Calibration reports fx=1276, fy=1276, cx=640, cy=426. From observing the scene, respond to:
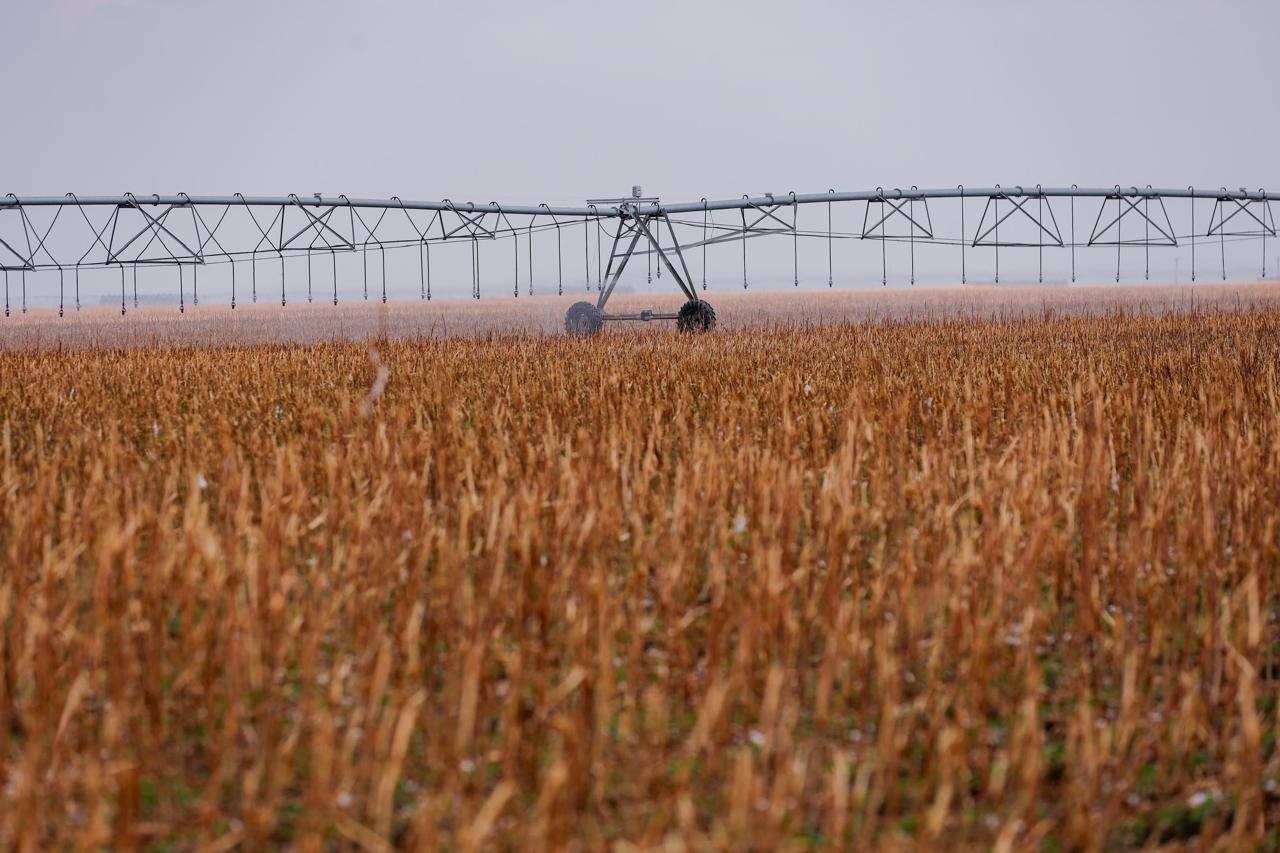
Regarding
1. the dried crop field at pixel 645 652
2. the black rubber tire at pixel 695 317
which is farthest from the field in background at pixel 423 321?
the dried crop field at pixel 645 652

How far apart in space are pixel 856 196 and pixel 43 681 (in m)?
29.4

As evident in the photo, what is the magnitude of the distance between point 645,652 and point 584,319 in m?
25.0

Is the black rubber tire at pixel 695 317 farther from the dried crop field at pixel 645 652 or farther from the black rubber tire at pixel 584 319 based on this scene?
the dried crop field at pixel 645 652

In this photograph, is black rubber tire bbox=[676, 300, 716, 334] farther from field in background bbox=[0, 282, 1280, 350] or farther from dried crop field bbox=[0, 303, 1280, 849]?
dried crop field bbox=[0, 303, 1280, 849]

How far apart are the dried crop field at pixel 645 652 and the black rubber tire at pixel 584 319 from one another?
67.5ft

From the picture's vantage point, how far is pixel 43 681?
362 centimetres

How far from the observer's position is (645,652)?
15.7 ft

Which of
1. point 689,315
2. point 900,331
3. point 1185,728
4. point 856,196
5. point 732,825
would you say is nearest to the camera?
point 732,825

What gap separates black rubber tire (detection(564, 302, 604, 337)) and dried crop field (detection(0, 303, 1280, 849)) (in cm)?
2056

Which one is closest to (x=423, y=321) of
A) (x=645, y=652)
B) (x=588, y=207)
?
(x=588, y=207)

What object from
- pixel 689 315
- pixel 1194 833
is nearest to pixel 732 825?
pixel 1194 833

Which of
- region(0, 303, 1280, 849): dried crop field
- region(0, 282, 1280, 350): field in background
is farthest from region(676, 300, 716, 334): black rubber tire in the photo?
region(0, 303, 1280, 849): dried crop field

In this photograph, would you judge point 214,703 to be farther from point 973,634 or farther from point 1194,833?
point 1194,833

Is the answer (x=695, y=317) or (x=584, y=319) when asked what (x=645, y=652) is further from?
(x=584, y=319)
